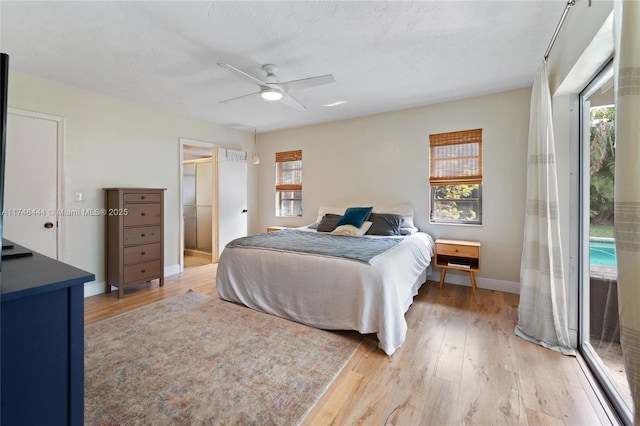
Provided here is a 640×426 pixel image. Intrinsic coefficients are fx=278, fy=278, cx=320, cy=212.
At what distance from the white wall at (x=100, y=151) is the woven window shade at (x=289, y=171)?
1.76 metres

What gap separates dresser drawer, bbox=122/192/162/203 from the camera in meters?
3.43

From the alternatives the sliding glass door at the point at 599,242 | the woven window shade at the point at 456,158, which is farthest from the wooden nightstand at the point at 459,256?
the sliding glass door at the point at 599,242

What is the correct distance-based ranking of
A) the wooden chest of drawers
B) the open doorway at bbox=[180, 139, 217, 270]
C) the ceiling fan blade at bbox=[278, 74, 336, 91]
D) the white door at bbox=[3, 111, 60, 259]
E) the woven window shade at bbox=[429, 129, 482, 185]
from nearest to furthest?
1. the ceiling fan blade at bbox=[278, 74, 336, 91]
2. the white door at bbox=[3, 111, 60, 259]
3. the wooden chest of drawers
4. the woven window shade at bbox=[429, 129, 482, 185]
5. the open doorway at bbox=[180, 139, 217, 270]

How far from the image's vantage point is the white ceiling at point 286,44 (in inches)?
76.4

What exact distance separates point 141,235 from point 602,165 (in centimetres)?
459

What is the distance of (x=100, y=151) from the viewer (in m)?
3.52

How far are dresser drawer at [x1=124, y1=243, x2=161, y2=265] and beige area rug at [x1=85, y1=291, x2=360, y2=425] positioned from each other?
0.88 meters

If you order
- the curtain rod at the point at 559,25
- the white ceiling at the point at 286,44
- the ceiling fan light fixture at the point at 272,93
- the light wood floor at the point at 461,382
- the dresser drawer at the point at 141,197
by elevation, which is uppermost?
the white ceiling at the point at 286,44

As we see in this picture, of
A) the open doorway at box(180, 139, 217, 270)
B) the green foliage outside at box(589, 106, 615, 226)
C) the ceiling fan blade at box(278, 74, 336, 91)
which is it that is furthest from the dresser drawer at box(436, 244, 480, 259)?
the open doorway at box(180, 139, 217, 270)

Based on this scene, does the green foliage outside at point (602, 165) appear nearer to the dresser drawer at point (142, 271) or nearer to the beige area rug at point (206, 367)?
the beige area rug at point (206, 367)

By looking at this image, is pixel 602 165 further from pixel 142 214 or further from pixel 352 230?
pixel 142 214

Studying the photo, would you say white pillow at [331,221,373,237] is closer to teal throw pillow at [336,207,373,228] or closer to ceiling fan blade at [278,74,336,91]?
teal throw pillow at [336,207,373,228]

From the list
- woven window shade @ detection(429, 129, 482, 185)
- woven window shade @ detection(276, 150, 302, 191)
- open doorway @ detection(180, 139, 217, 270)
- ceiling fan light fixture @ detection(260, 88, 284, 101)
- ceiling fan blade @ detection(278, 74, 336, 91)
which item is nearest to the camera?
ceiling fan blade @ detection(278, 74, 336, 91)

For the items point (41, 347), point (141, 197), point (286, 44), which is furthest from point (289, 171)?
point (41, 347)
